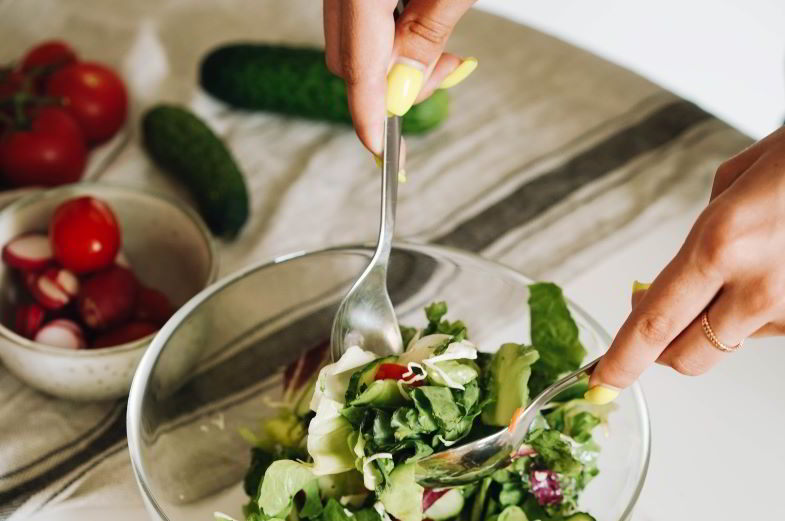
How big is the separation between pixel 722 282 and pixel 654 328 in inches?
2.4

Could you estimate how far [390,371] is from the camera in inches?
31.3

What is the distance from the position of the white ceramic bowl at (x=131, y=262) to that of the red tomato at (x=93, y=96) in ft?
0.90

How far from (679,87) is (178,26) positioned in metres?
1.84

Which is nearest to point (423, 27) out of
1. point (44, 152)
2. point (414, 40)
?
point (414, 40)

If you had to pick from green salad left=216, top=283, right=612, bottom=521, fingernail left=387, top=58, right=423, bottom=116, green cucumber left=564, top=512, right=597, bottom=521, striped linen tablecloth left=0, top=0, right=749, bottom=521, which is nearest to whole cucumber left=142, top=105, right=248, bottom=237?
striped linen tablecloth left=0, top=0, right=749, bottom=521

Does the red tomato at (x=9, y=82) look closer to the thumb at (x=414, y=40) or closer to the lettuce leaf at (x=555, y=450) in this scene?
the thumb at (x=414, y=40)

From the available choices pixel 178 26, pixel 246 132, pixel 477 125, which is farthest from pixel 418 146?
pixel 178 26

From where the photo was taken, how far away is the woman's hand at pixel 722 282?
63 centimetres

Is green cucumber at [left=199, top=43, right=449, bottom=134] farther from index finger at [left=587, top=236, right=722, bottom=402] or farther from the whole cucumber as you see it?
index finger at [left=587, top=236, right=722, bottom=402]

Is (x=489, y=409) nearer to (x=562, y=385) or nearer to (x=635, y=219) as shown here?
(x=562, y=385)

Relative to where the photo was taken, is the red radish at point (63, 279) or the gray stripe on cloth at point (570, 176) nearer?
the red radish at point (63, 279)

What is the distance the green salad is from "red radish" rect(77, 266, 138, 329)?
0.87 ft

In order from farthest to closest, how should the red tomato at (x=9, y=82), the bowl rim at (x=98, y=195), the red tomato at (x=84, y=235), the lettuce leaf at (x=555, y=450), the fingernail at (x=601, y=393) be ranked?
the red tomato at (x=9, y=82) → the red tomato at (x=84, y=235) → the bowl rim at (x=98, y=195) → the lettuce leaf at (x=555, y=450) → the fingernail at (x=601, y=393)

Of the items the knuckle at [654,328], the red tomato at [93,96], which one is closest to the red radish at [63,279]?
the red tomato at [93,96]
